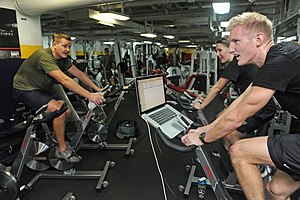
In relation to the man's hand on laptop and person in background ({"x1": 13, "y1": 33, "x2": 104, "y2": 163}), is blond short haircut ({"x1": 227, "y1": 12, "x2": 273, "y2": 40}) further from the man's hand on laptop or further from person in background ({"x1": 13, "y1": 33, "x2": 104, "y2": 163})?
person in background ({"x1": 13, "y1": 33, "x2": 104, "y2": 163})

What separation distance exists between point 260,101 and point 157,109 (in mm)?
1018

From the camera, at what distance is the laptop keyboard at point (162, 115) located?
195 centimetres

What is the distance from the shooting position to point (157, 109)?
7.16 ft

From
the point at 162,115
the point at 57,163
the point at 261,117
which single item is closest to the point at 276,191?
the point at 261,117

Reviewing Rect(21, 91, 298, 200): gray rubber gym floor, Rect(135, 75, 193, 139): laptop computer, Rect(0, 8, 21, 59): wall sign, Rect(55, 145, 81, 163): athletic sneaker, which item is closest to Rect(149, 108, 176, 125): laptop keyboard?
Rect(135, 75, 193, 139): laptop computer

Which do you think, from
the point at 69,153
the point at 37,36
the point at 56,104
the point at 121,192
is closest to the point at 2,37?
the point at 37,36

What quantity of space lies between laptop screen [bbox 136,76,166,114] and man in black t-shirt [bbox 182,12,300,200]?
1.96 feet

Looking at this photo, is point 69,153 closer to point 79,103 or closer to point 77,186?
point 77,186

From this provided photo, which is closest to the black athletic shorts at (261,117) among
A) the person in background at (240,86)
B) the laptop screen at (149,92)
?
the person in background at (240,86)

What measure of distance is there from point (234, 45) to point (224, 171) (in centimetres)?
181

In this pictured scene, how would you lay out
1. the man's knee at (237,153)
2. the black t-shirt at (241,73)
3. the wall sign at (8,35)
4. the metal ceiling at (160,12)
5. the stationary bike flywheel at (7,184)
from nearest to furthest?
the man's knee at (237,153) < the stationary bike flywheel at (7,184) < the black t-shirt at (241,73) < the wall sign at (8,35) < the metal ceiling at (160,12)

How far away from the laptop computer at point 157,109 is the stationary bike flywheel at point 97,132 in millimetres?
1606

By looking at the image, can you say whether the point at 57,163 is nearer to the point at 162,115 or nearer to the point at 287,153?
the point at 162,115

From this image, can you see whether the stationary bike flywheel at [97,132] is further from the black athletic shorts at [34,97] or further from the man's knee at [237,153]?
the man's knee at [237,153]
